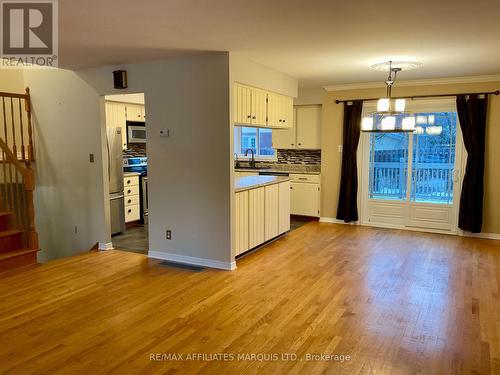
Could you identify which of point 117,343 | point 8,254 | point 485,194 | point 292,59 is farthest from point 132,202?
point 485,194

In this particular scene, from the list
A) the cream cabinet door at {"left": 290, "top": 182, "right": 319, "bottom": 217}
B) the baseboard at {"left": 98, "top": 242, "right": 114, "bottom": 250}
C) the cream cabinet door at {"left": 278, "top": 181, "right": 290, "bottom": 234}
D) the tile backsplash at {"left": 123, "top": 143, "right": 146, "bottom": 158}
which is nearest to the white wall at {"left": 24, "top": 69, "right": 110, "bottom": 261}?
the baseboard at {"left": 98, "top": 242, "right": 114, "bottom": 250}

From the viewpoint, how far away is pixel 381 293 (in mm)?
3744

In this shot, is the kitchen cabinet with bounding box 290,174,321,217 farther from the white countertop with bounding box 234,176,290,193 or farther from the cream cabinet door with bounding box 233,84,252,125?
the cream cabinet door with bounding box 233,84,252,125

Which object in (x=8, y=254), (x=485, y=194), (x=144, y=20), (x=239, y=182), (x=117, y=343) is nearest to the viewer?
(x=117, y=343)

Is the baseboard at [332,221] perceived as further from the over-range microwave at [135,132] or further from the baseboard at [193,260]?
the over-range microwave at [135,132]

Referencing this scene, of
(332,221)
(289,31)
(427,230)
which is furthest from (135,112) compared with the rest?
(427,230)

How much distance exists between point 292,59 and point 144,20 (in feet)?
6.64

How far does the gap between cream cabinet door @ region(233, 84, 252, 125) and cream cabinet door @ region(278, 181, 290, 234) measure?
1.31m

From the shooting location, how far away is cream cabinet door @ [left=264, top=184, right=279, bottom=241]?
534cm

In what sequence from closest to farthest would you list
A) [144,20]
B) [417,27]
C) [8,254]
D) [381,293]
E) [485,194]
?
1. [144,20]
2. [417,27]
3. [381,293]
4. [8,254]
5. [485,194]

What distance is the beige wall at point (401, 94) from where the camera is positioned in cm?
577

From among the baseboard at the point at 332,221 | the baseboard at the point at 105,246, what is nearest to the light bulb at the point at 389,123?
the baseboard at the point at 332,221

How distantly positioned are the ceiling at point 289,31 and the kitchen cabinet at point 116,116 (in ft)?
4.84

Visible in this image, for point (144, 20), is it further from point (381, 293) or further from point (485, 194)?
point (485, 194)
